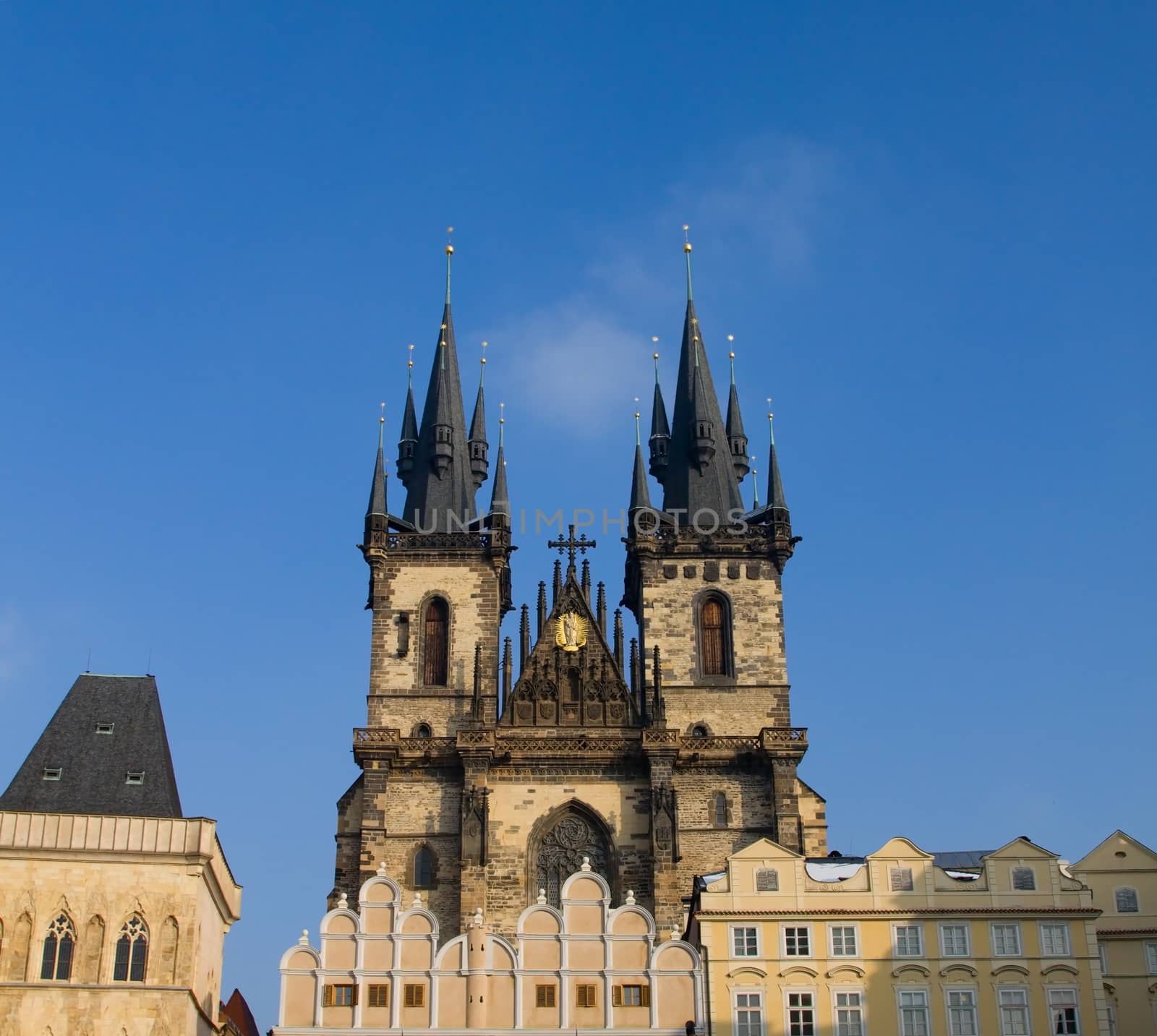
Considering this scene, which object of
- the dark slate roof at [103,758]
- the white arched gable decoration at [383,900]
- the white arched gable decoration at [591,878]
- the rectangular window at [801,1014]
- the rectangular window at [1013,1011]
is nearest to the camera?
the rectangular window at [1013,1011]

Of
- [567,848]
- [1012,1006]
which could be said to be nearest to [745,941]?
[1012,1006]

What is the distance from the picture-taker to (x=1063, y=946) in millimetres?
35562

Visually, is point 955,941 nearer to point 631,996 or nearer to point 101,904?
point 631,996

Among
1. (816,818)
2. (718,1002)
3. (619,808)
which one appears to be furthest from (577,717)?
(718,1002)

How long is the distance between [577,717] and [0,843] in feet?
67.9

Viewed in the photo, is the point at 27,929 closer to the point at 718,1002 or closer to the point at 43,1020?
the point at 43,1020

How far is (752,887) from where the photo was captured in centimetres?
3662

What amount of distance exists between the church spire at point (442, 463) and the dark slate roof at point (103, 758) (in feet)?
57.4

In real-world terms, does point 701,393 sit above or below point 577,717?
above

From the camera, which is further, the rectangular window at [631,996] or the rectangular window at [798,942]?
the rectangular window at [798,942]

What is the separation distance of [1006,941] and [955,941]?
1.09m

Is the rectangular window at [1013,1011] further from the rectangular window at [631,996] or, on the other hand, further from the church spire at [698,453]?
the church spire at [698,453]

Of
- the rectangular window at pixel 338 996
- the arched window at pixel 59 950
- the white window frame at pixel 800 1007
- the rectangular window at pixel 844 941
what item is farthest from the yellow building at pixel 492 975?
the arched window at pixel 59 950

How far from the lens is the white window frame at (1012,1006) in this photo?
34.8m
